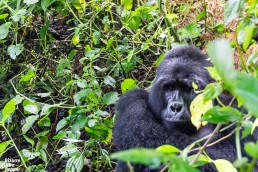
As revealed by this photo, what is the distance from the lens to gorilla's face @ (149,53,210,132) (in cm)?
286

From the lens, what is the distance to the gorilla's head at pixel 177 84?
284 cm

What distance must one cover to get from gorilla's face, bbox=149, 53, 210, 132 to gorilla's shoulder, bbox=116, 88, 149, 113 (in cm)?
9

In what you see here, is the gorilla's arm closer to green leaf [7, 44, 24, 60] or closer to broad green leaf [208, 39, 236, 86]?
green leaf [7, 44, 24, 60]

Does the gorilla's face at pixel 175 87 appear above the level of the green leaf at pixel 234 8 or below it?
below

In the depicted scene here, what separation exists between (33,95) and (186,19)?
1.25 meters

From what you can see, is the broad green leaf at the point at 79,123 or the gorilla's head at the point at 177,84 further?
the broad green leaf at the point at 79,123

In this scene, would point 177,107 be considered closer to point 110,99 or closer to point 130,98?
point 130,98

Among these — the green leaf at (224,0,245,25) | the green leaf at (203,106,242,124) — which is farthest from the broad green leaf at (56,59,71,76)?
the green leaf at (203,106,242,124)

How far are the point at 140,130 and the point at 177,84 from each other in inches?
14.2

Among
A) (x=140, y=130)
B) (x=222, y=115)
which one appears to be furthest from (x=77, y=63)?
(x=222, y=115)

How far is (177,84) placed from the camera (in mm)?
2957

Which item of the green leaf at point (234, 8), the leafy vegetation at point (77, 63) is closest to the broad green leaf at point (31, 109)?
the leafy vegetation at point (77, 63)

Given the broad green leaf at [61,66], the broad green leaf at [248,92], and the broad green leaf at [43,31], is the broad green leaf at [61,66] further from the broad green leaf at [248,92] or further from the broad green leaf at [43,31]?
the broad green leaf at [248,92]

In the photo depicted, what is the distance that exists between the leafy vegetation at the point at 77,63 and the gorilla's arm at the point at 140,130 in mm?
242
